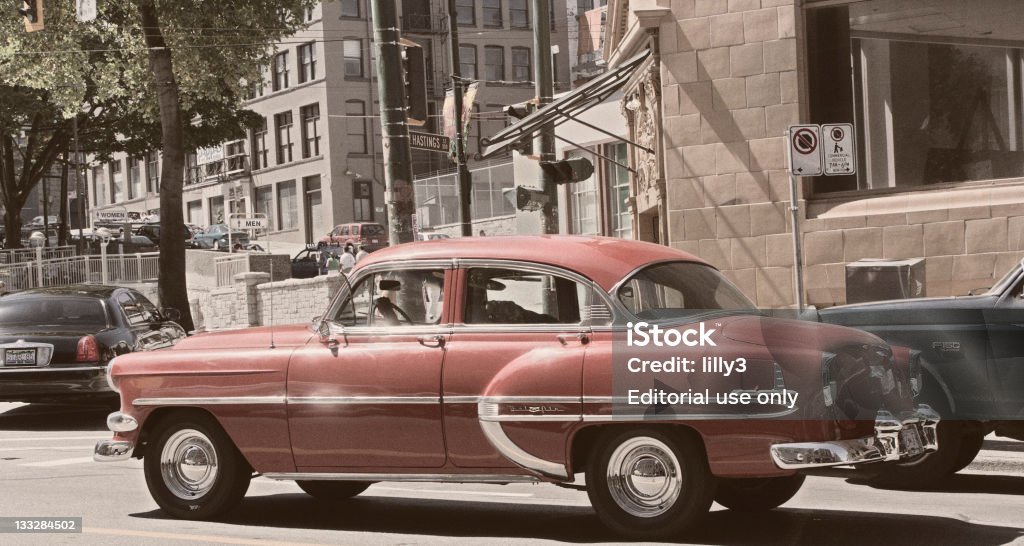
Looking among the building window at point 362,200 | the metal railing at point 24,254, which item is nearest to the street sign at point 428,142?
the metal railing at point 24,254

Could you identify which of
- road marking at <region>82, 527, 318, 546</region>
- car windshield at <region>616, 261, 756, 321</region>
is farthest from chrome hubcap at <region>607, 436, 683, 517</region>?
road marking at <region>82, 527, 318, 546</region>

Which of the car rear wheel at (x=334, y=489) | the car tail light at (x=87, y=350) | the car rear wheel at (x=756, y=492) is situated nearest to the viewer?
the car rear wheel at (x=756, y=492)

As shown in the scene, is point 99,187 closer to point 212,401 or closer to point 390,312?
point 212,401

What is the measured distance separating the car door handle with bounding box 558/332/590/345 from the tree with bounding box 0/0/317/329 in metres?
21.8

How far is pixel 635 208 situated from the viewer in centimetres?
2350

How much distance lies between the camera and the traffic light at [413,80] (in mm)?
16359

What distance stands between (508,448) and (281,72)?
6181 cm

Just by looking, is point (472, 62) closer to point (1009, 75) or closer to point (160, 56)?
point (160, 56)

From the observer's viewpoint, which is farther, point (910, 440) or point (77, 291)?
point (77, 291)

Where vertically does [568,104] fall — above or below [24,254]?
above

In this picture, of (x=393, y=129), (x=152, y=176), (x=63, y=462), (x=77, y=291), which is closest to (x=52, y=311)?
(x=77, y=291)

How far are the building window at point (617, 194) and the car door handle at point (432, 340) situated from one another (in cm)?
2947

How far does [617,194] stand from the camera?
38438 mm

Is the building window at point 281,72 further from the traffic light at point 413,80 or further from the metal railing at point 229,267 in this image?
the traffic light at point 413,80
